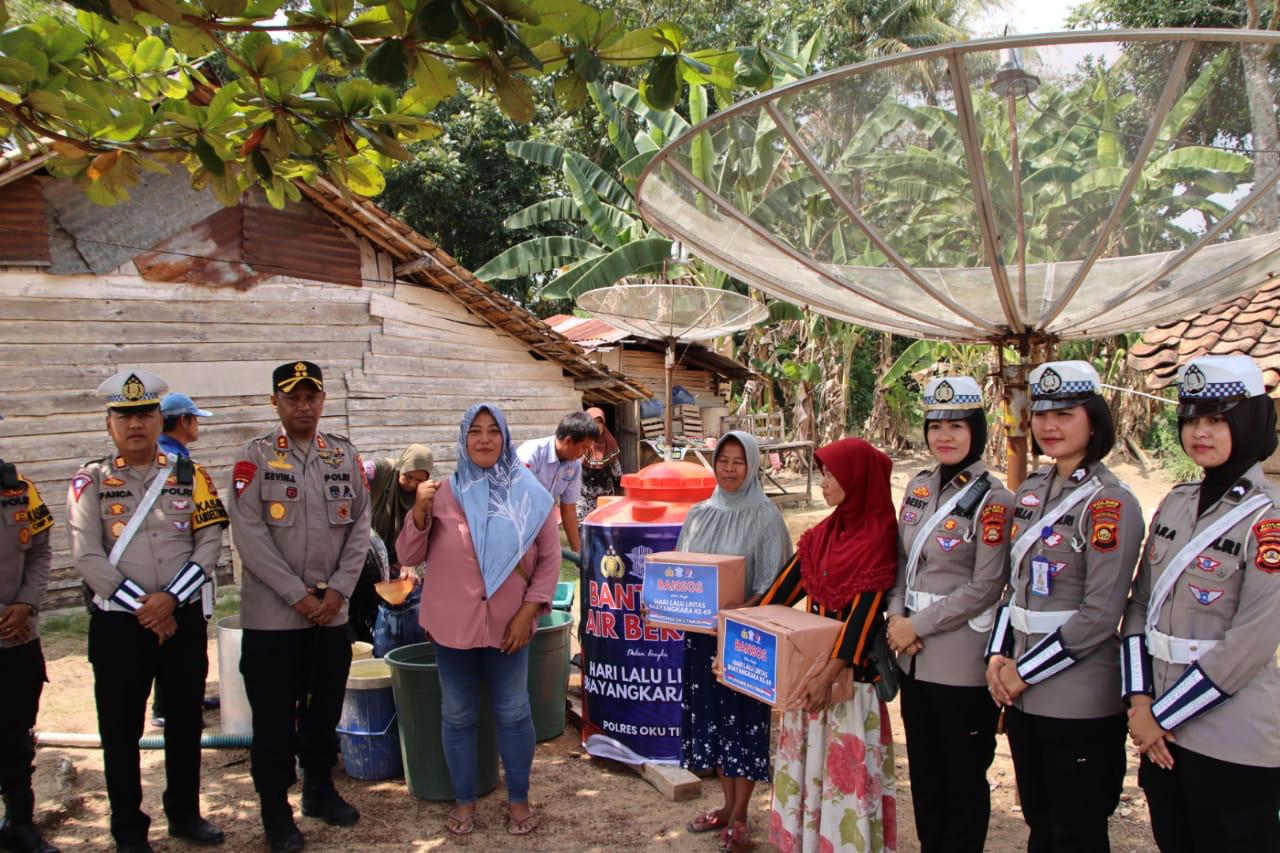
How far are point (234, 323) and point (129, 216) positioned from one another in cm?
136

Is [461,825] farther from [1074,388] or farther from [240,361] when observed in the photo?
[240,361]

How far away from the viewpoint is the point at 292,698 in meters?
3.90

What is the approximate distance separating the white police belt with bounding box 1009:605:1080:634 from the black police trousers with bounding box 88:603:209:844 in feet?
10.2

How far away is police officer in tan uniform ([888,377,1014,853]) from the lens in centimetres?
308

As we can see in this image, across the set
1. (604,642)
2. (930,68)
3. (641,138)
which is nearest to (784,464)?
(641,138)

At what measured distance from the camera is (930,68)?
3.10 meters

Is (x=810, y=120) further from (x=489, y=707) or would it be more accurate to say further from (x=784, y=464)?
(x=784, y=464)

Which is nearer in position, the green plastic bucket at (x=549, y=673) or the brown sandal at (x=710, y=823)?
the brown sandal at (x=710, y=823)

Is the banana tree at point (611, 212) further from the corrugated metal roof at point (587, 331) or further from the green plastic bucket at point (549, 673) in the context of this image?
the green plastic bucket at point (549, 673)

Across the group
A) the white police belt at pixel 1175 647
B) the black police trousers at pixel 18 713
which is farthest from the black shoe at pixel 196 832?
the white police belt at pixel 1175 647

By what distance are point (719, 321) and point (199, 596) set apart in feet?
24.4

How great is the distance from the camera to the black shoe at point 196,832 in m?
3.84

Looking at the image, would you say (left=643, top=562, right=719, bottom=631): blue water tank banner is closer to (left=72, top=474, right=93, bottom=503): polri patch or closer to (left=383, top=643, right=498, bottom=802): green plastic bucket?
(left=383, top=643, right=498, bottom=802): green plastic bucket

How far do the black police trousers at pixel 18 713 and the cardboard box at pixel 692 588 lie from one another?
2.54 m
